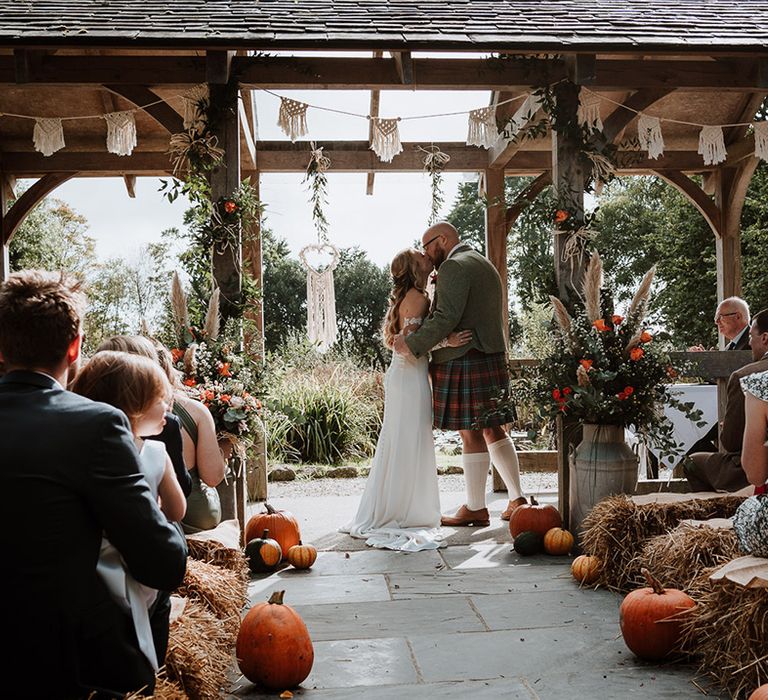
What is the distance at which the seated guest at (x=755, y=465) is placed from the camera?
10.2 ft

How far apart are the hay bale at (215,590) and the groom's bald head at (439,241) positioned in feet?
10.4

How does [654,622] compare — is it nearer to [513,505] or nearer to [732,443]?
[732,443]

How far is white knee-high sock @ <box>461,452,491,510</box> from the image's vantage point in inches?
235

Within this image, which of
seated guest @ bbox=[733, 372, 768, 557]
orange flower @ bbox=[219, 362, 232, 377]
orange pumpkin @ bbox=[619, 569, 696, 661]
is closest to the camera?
seated guest @ bbox=[733, 372, 768, 557]

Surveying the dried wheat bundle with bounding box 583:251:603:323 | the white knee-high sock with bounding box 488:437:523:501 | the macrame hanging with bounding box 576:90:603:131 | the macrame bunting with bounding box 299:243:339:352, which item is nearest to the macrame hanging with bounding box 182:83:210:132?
the macrame hanging with bounding box 576:90:603:131

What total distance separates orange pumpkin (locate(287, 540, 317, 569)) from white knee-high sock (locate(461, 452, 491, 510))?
55.2 inches

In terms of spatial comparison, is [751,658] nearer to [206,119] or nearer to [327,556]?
[327,556]

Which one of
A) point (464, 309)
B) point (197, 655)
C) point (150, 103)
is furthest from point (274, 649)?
point (150, 103)

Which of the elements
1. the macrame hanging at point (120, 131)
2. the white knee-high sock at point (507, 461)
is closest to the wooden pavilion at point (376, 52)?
the macrame hanging at point (120, 131)

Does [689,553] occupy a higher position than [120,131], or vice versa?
[120,131]

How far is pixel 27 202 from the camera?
8.55 m

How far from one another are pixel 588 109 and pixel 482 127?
975 mm

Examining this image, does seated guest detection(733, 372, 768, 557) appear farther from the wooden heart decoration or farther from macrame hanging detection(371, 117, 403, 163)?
the wooden heart decoration

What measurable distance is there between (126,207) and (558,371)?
25.9 m
